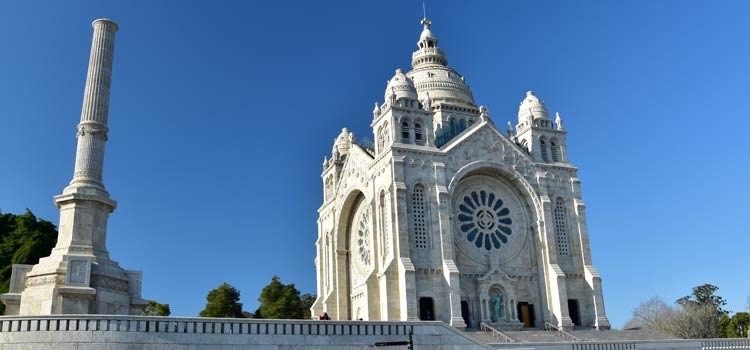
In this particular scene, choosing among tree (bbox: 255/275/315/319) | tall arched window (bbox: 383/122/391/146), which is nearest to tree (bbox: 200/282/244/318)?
tree (bbox: 255/275/315/319)

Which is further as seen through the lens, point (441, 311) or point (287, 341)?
point (441, 311)

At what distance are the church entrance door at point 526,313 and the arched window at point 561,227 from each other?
16.0ft

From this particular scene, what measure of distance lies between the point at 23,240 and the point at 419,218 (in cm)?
2674

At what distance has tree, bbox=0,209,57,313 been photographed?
42.2 metres

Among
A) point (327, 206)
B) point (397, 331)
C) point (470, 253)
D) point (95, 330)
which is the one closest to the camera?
point (95, 330)

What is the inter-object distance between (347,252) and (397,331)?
3198cm

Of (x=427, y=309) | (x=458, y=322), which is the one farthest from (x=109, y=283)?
(x=458, y=322)

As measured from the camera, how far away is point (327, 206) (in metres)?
57.2

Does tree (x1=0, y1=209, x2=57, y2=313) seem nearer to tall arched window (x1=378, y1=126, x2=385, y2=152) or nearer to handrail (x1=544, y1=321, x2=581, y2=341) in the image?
tall arched window (x1=378, y1=126, x2=385, y2=152)

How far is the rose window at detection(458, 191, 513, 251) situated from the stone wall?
24.5 m

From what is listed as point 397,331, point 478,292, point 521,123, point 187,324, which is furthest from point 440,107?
point 187,324

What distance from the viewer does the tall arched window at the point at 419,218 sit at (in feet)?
143

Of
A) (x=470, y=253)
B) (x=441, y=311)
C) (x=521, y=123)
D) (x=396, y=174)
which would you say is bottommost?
(x=441, y=311)

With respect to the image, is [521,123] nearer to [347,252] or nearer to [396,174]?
[396,174]
